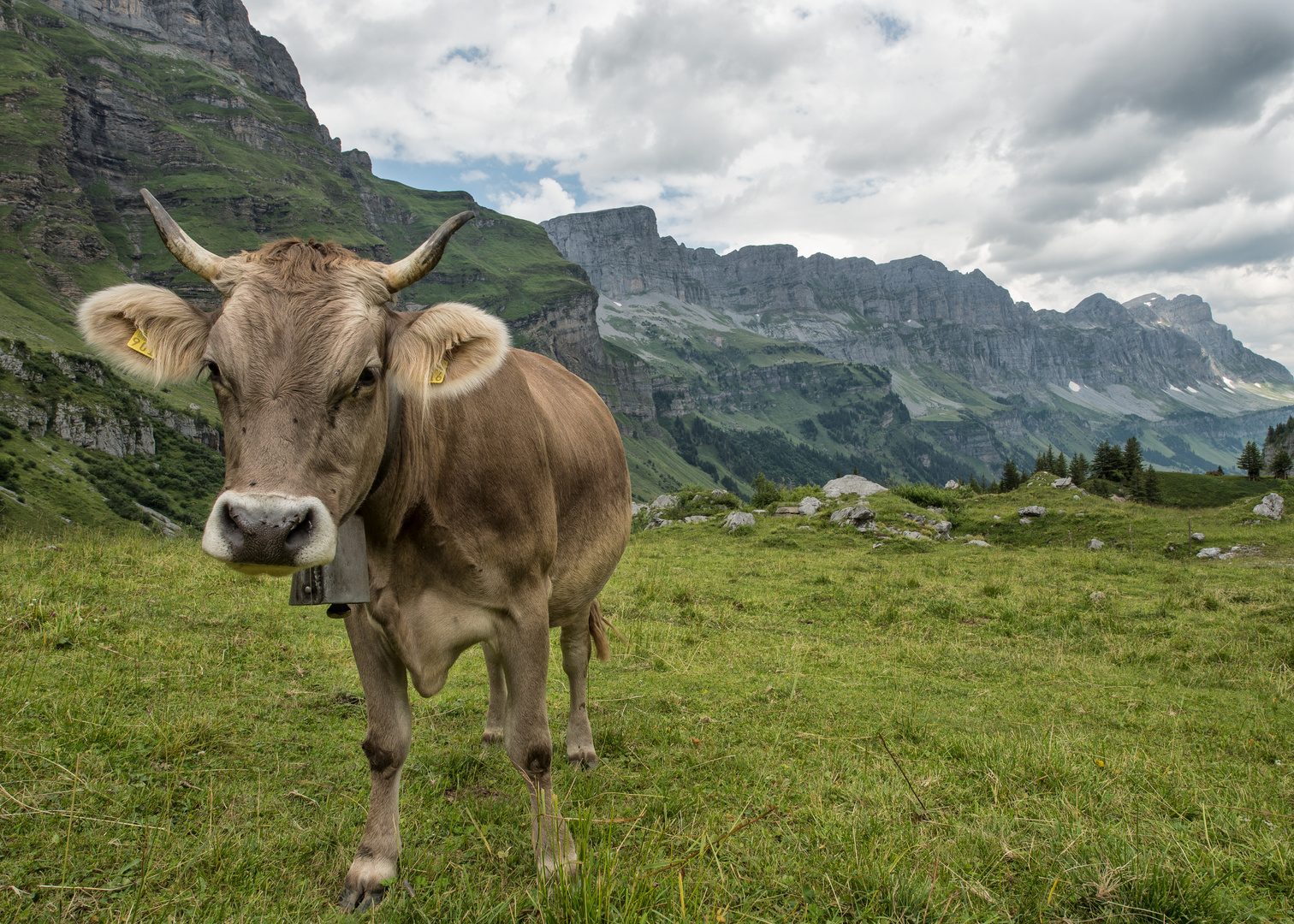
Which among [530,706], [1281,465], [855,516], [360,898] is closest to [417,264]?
[530,706]

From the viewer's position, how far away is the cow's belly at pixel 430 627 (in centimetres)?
390

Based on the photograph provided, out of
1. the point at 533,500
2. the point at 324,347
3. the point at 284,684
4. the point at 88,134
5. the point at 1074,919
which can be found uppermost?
the point at 88,134

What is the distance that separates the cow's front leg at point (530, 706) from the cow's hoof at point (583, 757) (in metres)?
1.62

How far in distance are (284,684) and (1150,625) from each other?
13.3 m

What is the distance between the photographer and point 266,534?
8.90 ft

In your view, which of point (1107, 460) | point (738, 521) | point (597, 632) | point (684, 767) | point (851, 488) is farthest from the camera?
point (1107, 460)

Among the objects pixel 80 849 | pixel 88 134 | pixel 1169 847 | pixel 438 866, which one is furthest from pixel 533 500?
pixel 88 134

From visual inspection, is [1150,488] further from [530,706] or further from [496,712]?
[530,706]

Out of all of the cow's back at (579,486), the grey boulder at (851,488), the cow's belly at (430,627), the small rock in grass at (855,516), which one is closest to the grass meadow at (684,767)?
the cow's belly at (430,627)

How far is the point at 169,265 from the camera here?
186 metres

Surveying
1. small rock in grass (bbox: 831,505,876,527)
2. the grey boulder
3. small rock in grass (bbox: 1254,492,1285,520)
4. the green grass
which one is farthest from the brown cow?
the green grass

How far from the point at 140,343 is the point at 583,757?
4.50 metres

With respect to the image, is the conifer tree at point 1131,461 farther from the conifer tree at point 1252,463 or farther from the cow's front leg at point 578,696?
the cow's front leg at point 578,696

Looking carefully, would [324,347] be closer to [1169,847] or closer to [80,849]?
[80,849]
